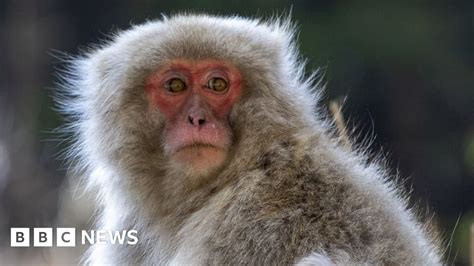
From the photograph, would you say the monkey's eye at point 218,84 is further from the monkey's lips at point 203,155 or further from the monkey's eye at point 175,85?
the monkey's lips at point 203,155

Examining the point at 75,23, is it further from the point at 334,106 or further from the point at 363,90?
the point at 334,106

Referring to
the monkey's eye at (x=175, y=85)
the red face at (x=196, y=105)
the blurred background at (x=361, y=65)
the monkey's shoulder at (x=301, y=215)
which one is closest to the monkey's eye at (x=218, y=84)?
the red face at (x=196, y=105)

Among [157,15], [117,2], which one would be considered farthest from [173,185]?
[117,2]

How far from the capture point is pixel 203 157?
19.5 feet

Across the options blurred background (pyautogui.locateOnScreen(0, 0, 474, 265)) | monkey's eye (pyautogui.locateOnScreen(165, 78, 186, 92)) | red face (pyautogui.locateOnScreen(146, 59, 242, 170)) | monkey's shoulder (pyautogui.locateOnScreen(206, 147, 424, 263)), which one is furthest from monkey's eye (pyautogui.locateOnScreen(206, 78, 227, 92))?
blurred background (pyautogui.locateOnScreen(0, 0, 474, 265))

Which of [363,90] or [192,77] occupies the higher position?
[192,77]

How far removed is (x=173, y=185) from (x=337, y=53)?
1143cm

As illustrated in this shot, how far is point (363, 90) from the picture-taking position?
57.6 ft

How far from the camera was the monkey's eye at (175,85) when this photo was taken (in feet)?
20.1

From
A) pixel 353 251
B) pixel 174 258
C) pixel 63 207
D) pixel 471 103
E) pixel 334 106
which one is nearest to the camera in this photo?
pixel 353 251

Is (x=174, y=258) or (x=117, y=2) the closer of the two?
(x=174, y=258)

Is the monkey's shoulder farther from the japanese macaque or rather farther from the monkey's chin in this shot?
the monkey's chin

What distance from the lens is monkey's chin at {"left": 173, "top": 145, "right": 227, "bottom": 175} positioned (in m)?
5.93

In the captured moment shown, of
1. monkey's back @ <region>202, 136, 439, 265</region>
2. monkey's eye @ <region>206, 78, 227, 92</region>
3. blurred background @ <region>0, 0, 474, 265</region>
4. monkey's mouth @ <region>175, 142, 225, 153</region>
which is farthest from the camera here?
blurred background @ <region>0, 0, 474, 265</region>
